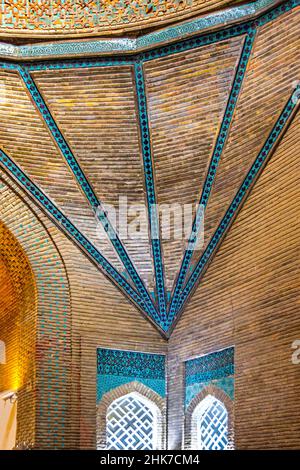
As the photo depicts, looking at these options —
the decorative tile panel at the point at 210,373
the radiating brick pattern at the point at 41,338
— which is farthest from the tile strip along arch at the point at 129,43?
the decorative tile panel at the point at 210,373

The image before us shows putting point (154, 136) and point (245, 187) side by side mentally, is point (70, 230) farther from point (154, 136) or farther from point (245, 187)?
point (245, 187)

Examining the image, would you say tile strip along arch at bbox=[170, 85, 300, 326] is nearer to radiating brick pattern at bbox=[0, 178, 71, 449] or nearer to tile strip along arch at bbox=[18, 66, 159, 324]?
tile strip along arch at bbox=[18, 66, 159, 324]

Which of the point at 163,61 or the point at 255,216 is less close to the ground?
the point at 163,61

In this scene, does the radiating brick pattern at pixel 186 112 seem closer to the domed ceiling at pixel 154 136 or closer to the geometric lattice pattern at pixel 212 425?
the domed ceiling at pixel 154 136

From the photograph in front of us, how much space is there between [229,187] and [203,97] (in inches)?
38.8

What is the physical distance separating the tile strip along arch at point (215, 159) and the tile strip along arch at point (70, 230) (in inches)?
17.7

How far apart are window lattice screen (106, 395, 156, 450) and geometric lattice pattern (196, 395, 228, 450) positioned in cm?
64

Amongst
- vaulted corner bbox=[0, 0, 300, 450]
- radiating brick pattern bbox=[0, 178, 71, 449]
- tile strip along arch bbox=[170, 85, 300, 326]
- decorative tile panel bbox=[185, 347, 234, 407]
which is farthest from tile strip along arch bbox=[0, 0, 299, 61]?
decorative tile panel bbox=[185, 347, 234, 407]

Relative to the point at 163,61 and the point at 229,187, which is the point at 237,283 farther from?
the point at 163,61

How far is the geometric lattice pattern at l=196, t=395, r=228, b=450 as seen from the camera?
390 inches

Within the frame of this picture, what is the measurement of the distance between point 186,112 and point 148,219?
1384 millimetres

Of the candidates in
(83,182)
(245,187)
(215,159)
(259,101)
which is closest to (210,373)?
(245,187)

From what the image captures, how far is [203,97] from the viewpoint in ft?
31.2
